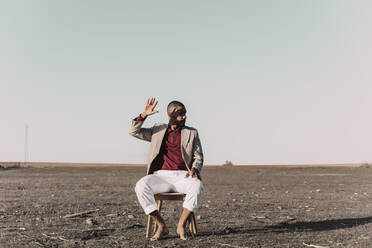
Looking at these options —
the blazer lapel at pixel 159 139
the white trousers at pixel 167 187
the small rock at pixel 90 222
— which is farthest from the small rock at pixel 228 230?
the small rock at pixel 90 222

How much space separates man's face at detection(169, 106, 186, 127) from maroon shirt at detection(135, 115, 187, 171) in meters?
0.12

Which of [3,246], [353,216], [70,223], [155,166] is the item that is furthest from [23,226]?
[353,216]

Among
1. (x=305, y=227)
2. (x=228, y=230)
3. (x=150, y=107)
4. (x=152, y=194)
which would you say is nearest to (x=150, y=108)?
(x=150, y=107)

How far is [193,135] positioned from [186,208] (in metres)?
1.06

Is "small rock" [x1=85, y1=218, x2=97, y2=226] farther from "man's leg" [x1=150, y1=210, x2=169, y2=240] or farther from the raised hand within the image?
the raised hand

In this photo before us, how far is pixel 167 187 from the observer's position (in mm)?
5648

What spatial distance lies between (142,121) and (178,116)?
53 cm

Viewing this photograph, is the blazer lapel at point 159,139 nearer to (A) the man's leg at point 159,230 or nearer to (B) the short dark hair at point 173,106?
(B) the short dark hair at point 173,106

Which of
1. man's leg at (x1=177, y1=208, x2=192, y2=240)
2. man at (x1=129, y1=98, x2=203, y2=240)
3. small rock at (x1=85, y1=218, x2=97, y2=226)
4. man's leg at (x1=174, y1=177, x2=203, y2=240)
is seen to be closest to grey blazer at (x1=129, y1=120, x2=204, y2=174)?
man at (x1=129, y1=98, x2=203, y2=240)

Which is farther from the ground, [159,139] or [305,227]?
[159,139]

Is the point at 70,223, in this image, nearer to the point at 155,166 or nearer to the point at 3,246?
the point at 3,246

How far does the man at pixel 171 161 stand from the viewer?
543cm

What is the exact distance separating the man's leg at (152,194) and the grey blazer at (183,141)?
261mm

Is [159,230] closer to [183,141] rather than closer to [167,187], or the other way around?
[167,187]
